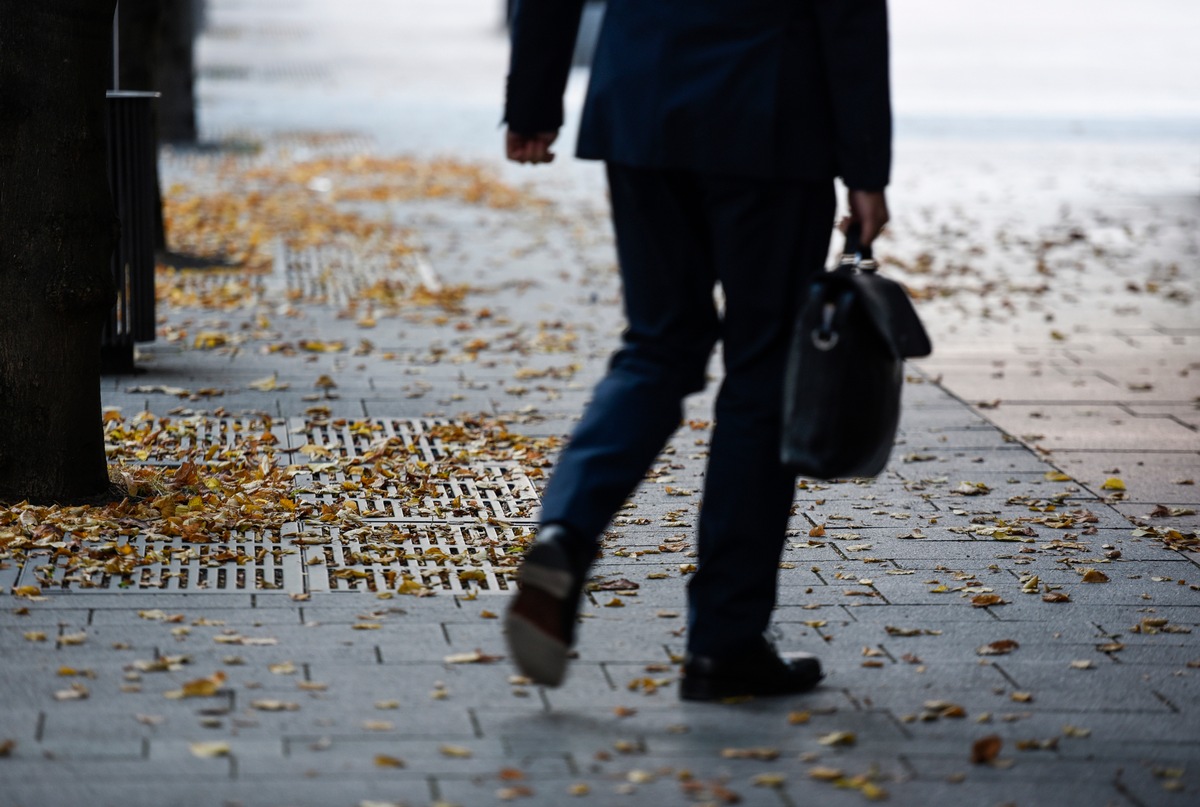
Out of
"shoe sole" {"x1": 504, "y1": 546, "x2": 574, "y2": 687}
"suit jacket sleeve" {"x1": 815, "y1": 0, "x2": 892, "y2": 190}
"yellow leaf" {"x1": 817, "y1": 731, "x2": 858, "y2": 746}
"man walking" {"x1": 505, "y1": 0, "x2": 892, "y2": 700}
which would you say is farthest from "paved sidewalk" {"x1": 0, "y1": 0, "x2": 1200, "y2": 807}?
"suit jacket sleeve" {"x1": 815, "y1": 0, "x2": 892, "y2": 190}

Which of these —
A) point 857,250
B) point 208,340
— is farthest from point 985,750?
point 208,340

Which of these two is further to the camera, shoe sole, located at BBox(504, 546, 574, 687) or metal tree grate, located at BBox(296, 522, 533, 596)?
metal tree grate, located at BBox(296, 522, 533, 596)

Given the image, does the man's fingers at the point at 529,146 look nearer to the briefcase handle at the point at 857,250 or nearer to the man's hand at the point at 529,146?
the man's hand at the point at 529,146

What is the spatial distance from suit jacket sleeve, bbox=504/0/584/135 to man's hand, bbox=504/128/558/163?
0.02 m

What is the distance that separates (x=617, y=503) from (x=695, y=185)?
66 cm

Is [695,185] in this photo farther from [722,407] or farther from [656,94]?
[722,407]

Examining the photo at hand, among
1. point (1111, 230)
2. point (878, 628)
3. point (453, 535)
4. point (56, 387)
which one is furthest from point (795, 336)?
point (1111, 230)

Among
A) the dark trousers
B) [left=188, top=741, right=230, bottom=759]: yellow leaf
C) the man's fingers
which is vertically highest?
the man's fingers

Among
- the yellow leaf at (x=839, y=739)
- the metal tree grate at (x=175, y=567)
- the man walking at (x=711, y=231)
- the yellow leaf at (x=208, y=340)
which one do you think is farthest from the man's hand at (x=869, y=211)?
the yellow leaf at (x=208, y=340)

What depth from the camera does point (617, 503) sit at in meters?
3.43

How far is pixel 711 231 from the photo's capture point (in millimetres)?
3498

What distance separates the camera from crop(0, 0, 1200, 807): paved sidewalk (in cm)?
323

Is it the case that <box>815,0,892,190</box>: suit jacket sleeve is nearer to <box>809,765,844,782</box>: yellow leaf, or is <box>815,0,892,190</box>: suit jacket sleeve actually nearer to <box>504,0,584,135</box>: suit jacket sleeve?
<box>504,0,584,135</box>: suit jacket sleeve

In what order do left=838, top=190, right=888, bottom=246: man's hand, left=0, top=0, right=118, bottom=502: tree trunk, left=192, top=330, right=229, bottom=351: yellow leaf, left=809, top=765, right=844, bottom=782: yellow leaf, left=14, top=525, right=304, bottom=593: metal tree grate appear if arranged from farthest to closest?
left=192, top=330, right=229, bottom=351: yellow leaf → left=0, top=0, right=118, bottom=502: tree trunk → left=14, top=525, right=304, bottom=593: metal tree grate → left=838, top=190, right=888, bottom=246: man's hand → left=809, top=765, right=844, bottom=782: yellow leaf
